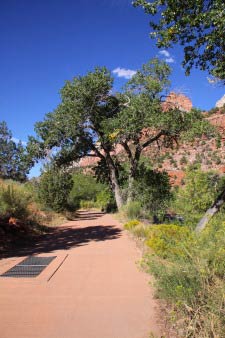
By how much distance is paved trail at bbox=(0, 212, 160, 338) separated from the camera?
4.78m

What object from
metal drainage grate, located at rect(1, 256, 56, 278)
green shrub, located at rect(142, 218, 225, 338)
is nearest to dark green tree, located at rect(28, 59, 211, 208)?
metal drainage grate, located at rect(1, 256, 56, 278)

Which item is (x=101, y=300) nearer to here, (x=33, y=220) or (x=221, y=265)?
(x=221, y=265)

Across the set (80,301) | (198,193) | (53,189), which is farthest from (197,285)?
(53,189)

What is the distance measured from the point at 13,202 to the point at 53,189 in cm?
1000

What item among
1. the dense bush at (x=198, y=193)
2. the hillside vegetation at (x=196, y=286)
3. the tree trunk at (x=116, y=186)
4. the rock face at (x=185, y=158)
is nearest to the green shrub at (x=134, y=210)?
the tree trunk at (x=116, y=186)

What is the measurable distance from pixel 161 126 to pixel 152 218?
17.8ft

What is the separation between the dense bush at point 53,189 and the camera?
83.9 ft

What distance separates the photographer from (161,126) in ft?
69.3

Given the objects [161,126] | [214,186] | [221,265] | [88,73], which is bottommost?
[221,265]

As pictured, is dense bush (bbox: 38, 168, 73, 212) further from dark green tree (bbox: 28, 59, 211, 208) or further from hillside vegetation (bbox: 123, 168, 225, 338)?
hillside vegetation (bbox: 123, 168, 225, 338)

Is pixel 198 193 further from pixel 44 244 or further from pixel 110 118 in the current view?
pixel 110 118

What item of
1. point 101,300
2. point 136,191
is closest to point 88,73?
point 136,191

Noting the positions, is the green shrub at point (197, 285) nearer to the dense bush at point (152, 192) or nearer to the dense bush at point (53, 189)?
the dense bush at point (152, 192)

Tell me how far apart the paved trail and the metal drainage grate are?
196 millimetres
